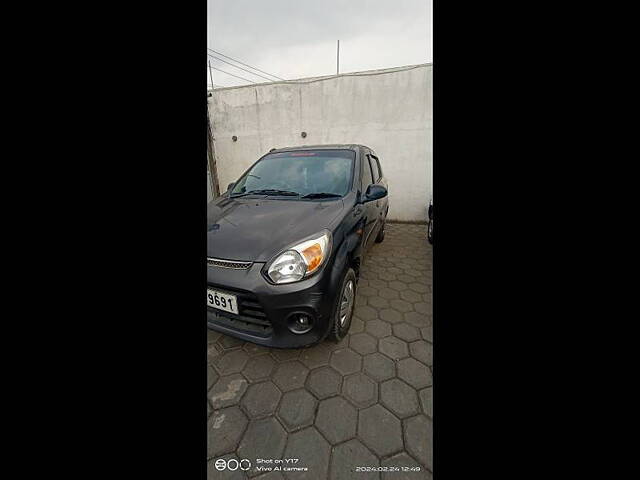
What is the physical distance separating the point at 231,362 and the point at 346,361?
0.92m

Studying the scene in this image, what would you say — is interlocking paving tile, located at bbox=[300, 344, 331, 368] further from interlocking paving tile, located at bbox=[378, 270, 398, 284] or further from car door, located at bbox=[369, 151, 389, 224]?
car door, located at bbox=[369, 151, 389, 224]

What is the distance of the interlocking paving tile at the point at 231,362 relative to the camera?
183cm

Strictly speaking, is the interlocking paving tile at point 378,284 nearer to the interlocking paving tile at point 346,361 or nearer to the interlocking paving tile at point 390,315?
the interlocking paving tile at point 390,315

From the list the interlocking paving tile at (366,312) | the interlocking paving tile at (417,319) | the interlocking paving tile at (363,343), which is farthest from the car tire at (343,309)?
the interlocking paving tile at (417,319)

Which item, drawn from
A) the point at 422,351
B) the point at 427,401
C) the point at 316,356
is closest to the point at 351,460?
the point at 427,401

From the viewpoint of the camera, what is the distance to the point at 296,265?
154cm

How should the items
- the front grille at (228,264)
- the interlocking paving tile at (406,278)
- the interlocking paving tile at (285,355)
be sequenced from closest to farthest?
the front grille at (228,264) < the interlocking paving tile at (285,355) < the interlocking paving tile at (406,278)

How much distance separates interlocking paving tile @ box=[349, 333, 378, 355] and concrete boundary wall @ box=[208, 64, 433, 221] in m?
4.68

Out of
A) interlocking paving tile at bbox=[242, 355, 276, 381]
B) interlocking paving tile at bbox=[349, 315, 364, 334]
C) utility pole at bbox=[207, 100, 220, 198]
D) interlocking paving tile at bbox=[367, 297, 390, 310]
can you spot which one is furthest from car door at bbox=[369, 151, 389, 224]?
utility pole at bbox=[207, 100, 220, 198]

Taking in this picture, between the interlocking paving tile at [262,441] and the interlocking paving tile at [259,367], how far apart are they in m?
0.33
